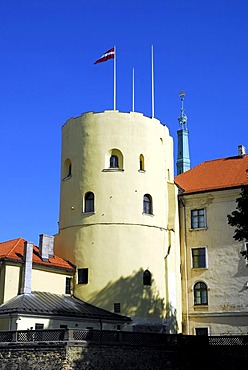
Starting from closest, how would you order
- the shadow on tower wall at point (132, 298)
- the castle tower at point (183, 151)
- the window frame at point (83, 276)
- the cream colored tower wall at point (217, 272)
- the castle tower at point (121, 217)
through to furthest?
1. the shadow on tower wall at point (132, 298)
2. the castle tower at point (121, 217)
3. the window frame at point (83, 276)
4. the cream colored tower wall at point (217, 272)
5. the castle tower at point (183, 151)

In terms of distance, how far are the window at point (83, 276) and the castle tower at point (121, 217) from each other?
6cm

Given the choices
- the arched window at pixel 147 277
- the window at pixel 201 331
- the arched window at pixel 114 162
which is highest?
the arched window at pixel 114 162

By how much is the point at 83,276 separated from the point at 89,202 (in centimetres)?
459

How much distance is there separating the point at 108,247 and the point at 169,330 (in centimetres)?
642

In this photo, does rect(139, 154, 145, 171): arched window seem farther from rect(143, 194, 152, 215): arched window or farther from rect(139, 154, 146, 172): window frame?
rect(143, 194, 152, 215): arched window

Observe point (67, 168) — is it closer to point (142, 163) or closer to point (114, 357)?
point (142, 163)

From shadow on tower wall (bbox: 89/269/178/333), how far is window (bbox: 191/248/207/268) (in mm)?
4604

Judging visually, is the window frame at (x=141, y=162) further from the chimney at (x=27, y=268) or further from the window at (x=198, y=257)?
the chimney at (x=27, y=268)

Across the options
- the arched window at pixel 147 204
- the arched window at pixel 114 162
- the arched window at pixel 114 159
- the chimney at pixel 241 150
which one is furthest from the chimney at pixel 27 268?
the chimney at pixel 241 150

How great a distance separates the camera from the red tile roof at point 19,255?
3119 cm

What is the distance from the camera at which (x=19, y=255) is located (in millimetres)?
31703

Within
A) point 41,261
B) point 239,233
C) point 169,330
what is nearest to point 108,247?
point 41,261

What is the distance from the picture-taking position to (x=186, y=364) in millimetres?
28422

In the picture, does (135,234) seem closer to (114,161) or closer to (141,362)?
(114,161)
